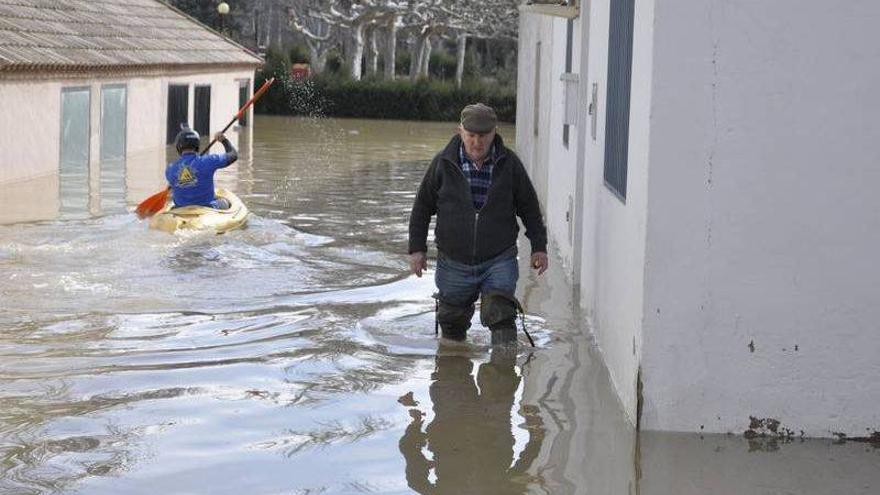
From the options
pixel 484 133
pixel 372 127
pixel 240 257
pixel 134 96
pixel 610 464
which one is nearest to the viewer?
pixel 610 464

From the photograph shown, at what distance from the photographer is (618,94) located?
965cm

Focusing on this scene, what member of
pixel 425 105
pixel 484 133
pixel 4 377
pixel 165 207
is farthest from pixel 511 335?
pixel 425 105

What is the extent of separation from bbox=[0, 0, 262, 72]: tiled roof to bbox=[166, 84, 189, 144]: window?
0.64 meters

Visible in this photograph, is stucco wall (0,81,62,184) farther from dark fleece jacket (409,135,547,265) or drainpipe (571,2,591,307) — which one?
dark fleece jacket (409,135,547,265)

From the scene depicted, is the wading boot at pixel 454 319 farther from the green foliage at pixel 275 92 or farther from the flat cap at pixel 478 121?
the green foliage at pixel 275 92

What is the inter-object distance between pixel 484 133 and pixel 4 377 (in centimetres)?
334

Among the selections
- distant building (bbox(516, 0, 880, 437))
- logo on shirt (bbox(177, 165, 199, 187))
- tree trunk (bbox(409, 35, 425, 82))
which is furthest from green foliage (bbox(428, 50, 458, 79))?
distant building (bbox(516, 0, 880, 437))

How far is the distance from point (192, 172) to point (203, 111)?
71.9 feet

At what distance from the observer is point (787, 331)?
7758 mm

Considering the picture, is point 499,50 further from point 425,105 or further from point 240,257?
point 240,257

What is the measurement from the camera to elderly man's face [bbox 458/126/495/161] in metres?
9.65

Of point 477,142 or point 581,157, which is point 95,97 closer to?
point 581,157

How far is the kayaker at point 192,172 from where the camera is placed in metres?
16.0

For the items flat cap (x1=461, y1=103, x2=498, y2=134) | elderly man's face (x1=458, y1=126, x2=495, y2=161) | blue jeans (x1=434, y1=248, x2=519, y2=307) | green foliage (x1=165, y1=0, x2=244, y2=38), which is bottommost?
blue jeans (x1=434, y1=248, x2=519, y2=307)
